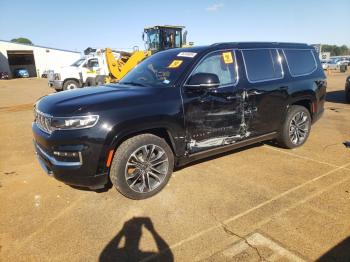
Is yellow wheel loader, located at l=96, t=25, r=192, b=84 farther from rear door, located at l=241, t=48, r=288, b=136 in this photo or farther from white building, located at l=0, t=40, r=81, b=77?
white building, located at l=0, t=40, r=81, b=77

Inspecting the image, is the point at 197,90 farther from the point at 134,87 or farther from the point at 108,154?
the point at 108,154

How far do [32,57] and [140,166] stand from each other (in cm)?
5485

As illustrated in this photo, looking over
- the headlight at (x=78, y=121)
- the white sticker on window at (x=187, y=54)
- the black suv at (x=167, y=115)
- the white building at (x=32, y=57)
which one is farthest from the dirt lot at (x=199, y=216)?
the white building at (x=32, y=57)

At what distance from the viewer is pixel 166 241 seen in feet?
10.1

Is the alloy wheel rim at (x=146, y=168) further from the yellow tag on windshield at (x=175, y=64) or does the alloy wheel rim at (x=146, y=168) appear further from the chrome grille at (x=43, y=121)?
the yellow tag on windshield at (x=175, y=64)

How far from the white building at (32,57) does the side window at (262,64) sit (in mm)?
44868

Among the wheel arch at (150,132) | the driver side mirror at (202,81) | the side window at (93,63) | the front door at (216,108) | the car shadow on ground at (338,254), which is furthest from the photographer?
the side window at (93,63)

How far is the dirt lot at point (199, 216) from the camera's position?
2.92 m

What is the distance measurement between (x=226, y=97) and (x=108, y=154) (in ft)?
6.18

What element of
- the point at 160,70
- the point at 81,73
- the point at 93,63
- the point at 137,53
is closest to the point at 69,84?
Answer: the point at 81,73

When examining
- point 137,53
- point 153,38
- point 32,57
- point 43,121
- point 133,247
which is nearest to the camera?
point 133,247

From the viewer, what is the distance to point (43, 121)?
377 centimetres

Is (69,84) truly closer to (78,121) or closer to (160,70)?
(160,70)

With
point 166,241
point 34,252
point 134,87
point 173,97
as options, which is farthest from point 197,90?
point 34,252
